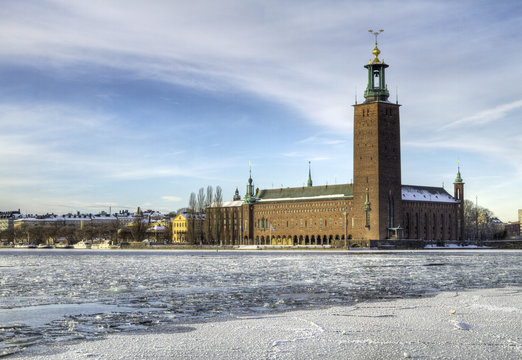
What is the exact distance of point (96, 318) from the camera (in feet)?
41.4

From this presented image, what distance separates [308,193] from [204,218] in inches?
995

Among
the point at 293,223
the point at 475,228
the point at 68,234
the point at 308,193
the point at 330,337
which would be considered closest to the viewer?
the point at 330,337

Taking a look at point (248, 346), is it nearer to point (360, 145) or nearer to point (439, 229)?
point (360, 145)

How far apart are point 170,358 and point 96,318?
13.8ft

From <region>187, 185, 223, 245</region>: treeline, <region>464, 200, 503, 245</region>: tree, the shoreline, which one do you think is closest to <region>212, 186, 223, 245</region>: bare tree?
<region>187, 185, 223, 245</region>: treeline

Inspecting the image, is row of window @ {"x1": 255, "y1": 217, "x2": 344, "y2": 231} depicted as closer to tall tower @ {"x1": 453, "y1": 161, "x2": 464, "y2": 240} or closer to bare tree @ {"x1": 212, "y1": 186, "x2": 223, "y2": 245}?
bare tree @ {"x1": 212, "y1": 186, "x2": 223, "y2": 245}

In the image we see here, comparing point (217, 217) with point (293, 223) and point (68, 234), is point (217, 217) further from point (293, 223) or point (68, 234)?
point (68, 234)

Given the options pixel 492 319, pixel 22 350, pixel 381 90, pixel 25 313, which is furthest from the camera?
pixel 381 90

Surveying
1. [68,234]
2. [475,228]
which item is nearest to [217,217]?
[475,228]

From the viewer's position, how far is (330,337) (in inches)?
404

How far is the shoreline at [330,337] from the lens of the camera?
913cm

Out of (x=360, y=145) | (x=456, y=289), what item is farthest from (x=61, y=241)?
(x=456, y=289)

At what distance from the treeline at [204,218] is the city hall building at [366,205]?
1.04 meters

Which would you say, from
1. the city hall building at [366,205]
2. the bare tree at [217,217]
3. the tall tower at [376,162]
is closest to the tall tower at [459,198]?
the city hall building at [366,205]
